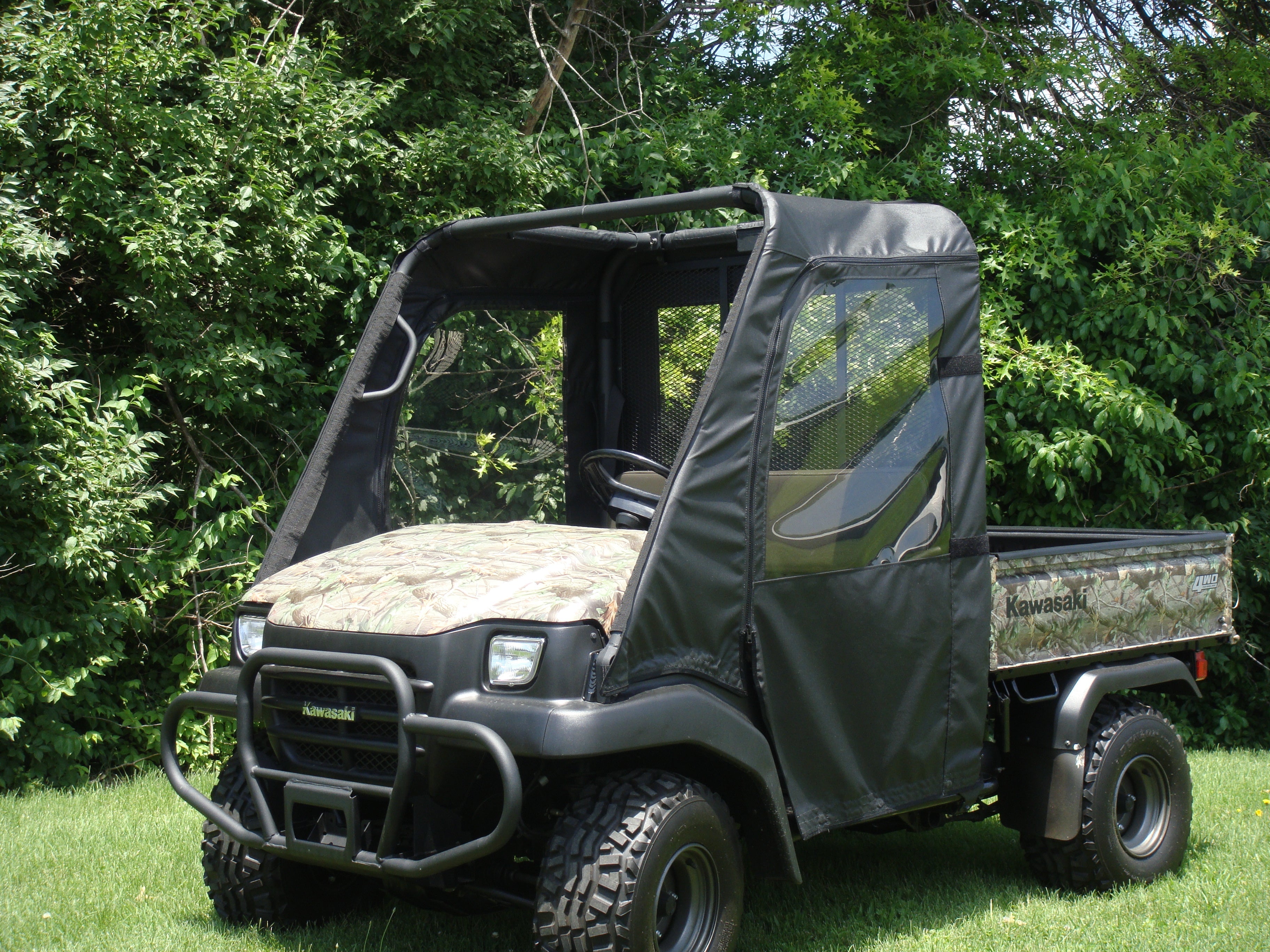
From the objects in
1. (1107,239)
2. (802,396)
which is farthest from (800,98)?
(802,396)

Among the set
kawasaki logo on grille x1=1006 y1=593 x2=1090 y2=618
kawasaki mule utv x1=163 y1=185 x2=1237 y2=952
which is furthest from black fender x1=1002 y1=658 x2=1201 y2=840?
kawasaki logo on grille x1=1006 y1=593 x2=1090 y2=618

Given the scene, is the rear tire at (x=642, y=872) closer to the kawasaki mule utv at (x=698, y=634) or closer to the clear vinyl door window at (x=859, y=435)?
the kawasaki mule utv at (x=698, y=634)

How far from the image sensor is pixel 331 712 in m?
3.24

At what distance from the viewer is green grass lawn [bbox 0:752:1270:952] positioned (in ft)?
12.6

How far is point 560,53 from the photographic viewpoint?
8.12 metres

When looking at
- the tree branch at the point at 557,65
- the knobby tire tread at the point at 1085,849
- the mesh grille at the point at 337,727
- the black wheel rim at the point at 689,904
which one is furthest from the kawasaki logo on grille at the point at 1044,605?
the tree branch at the point at 557,65

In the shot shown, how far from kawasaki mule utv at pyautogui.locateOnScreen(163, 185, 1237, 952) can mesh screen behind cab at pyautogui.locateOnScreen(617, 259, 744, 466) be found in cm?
2

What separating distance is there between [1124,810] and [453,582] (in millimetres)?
2849

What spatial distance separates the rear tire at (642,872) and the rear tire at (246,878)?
116 cm

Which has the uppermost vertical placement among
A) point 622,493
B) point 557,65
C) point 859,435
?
point 557,65

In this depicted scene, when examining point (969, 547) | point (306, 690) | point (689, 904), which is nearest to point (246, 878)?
point (306, 690)

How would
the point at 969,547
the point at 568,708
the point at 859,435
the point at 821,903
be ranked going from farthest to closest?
the point at 821,903, the point at 969,547, the point at 859,435, the point at 568,708

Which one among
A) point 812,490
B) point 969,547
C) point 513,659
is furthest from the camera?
point 969,547

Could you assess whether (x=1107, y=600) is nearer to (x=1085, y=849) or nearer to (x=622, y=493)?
(x=1085, y=849)
